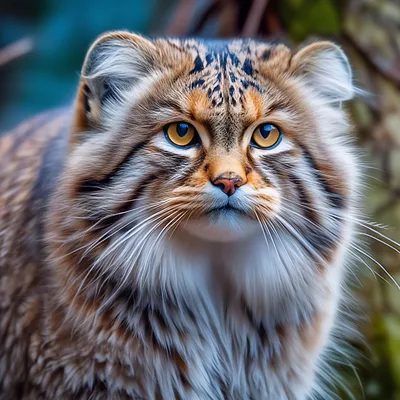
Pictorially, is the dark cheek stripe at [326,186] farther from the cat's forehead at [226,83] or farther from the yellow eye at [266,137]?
the cat's forehead at [226,83]

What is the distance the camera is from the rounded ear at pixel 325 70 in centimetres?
251

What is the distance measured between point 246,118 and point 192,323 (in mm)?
726

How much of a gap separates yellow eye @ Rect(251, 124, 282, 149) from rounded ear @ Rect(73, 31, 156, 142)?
0.42 m

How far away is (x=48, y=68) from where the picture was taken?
19.1ft

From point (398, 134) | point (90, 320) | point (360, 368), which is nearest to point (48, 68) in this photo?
point (398, 134)

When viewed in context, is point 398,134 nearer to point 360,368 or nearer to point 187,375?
point 360,368

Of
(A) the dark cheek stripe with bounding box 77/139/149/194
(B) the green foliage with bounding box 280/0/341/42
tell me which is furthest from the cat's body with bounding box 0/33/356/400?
(B) the green foliage with bounding box 280/0/341/42

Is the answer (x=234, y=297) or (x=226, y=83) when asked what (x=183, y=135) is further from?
(x=234, y=297)

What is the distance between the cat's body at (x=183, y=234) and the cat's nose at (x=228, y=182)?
2cm

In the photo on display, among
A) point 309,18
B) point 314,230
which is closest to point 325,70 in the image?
point 314,230

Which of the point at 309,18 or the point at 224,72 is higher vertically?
the point at 309,18

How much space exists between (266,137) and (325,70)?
42cm

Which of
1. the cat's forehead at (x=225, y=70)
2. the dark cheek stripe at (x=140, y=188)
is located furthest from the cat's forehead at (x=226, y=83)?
the dark cheek stripe at (x=140, y=188)

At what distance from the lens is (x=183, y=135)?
2.29m
